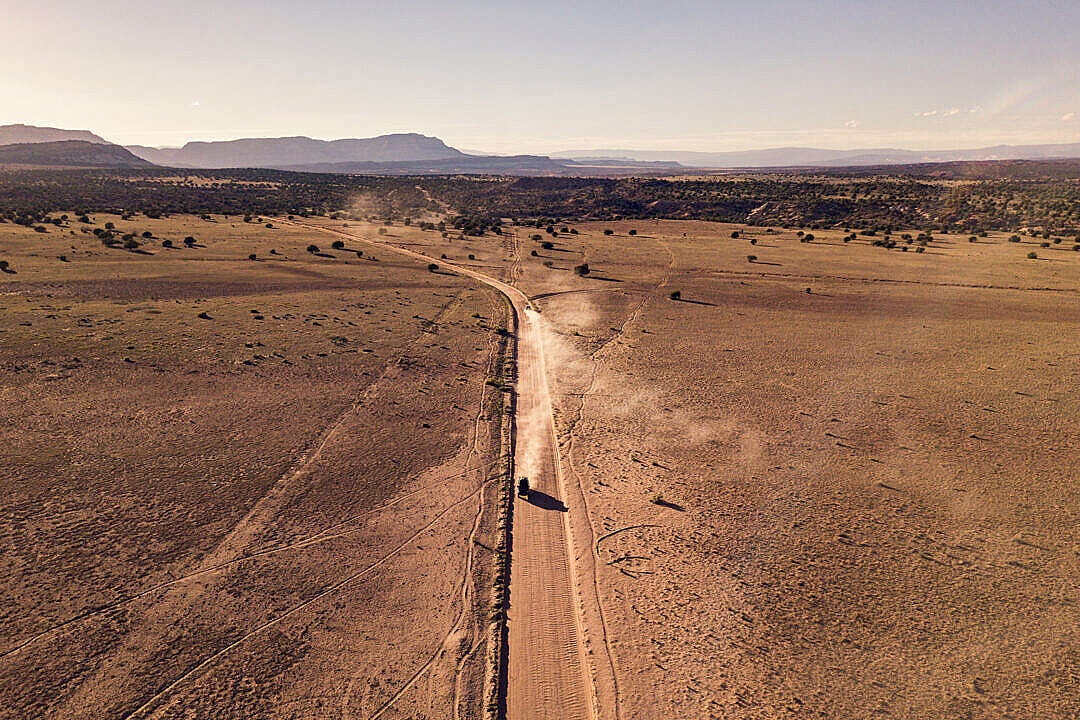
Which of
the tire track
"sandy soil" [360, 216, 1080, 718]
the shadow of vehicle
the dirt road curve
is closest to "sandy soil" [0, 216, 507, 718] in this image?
the tire track

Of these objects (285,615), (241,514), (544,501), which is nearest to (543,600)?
(544,501)

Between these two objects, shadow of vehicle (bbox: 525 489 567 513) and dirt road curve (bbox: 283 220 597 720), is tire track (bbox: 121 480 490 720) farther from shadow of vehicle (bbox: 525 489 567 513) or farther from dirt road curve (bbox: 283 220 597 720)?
dirt road curve (bbox: 283 220 597 720)

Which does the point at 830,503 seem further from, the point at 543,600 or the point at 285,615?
the point at 285,615

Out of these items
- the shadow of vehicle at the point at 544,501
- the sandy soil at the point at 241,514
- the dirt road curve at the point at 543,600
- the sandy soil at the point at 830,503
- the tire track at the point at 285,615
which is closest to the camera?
the tire track at the point at 285,615

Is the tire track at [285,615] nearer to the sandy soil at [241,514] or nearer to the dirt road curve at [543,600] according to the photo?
the sandy soil at [241,514]

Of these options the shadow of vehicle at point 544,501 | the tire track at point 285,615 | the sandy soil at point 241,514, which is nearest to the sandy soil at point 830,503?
the shadow of vehicle at point 544,501

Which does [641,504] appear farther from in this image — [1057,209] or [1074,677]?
[1057,209]
